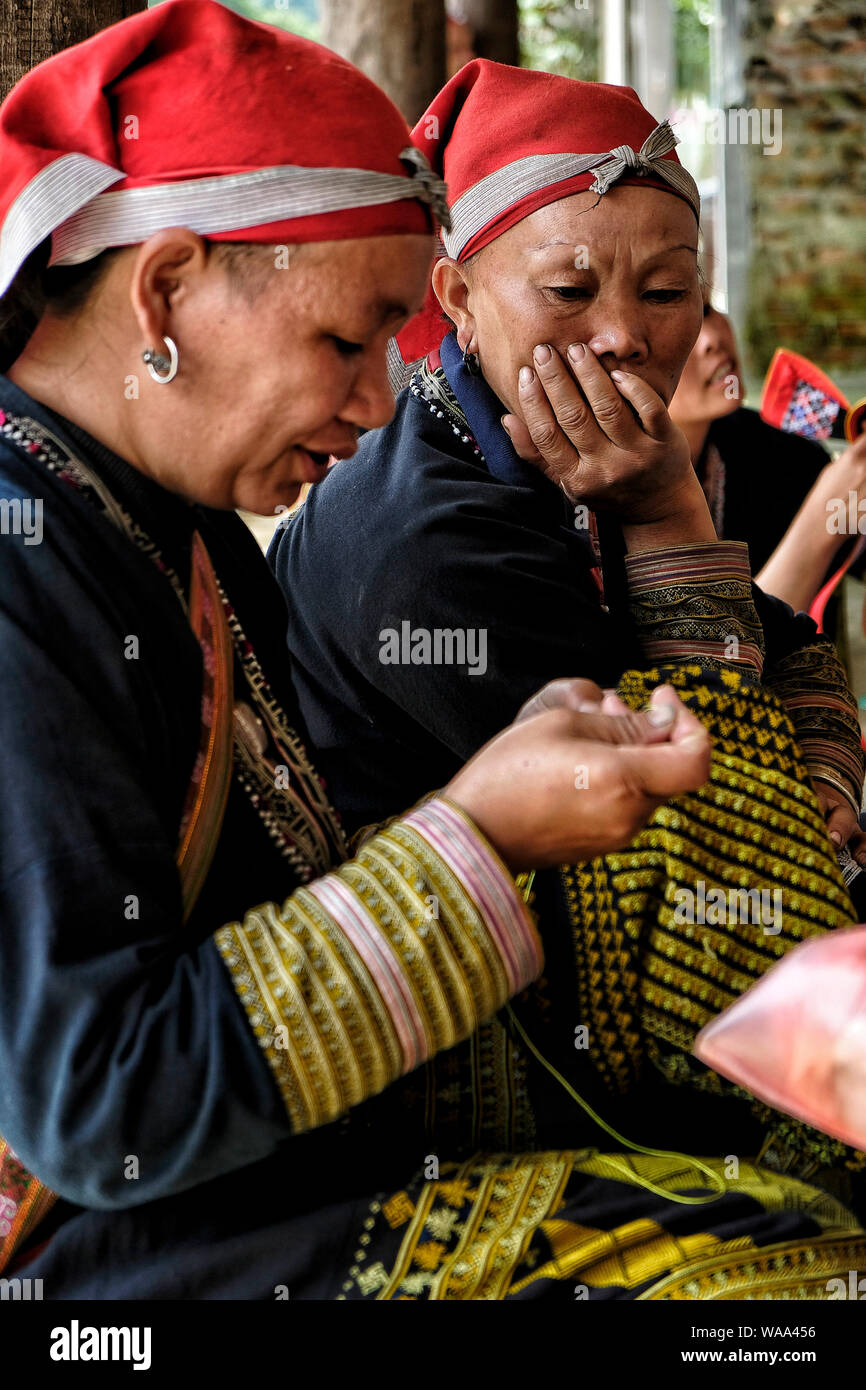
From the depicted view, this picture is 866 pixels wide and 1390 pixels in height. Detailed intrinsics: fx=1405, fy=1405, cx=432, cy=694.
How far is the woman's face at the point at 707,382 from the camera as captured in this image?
333 centimetres

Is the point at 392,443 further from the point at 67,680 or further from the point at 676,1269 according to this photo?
the point at 676,1269

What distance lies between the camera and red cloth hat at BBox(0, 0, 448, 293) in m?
1.27

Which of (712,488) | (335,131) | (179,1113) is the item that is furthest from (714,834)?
(712,488)

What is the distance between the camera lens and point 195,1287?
1.28 meters

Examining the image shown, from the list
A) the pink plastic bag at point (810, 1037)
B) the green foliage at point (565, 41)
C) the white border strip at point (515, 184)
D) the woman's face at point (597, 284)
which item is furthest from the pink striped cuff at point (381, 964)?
the green foliage at point (565, 41)

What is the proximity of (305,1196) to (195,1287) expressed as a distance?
0.13 metres

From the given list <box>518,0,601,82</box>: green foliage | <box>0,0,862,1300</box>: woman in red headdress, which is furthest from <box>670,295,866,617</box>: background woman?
<box>518,0,601,82</box>: green foliage

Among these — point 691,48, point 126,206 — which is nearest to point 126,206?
point 126,206

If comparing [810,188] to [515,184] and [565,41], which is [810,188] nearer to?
[565,41]

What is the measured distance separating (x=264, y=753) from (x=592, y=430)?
2.56 feet

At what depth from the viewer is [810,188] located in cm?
1045

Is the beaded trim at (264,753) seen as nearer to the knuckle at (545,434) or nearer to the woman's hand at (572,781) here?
the woman's hand at (572,781)

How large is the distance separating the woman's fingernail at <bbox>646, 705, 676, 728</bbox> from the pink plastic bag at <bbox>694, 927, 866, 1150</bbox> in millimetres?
246
